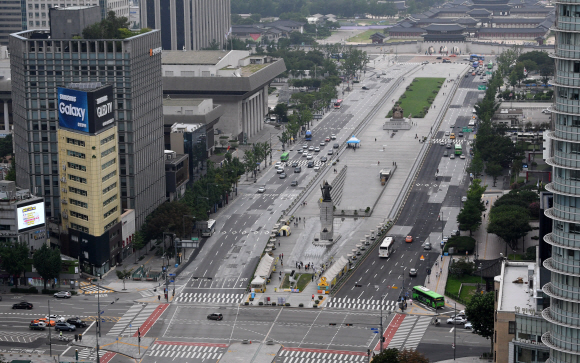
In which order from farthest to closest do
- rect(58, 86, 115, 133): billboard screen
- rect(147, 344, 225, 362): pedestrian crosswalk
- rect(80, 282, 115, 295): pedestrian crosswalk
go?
rect(58, 86, 115, 133): billboard screen
rect(80, 282, 115, 295): pedestrian crosswalk
rect(147, 344, 225, 362): pedestrian crosswalk

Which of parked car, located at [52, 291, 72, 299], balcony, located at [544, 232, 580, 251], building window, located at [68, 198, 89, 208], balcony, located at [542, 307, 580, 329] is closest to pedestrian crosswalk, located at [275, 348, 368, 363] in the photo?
parked car, located at [52, 291, 72, 299]

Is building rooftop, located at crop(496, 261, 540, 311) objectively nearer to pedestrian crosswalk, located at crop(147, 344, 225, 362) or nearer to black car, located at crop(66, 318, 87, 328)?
pedestrian crosswalk, located at crop(147, 344, 225, 362)

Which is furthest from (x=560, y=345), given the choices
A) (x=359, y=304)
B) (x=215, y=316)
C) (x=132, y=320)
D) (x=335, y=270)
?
(x=335, y=270)

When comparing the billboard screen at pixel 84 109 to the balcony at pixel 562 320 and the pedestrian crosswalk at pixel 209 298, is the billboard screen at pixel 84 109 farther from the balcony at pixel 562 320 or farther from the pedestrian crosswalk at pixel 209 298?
the balcony at pixel 562 320

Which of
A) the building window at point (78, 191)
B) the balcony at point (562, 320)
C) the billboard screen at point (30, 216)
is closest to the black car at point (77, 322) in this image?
the billboard screen at point (30, 216)

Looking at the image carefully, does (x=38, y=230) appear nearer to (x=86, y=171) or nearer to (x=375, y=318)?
(x=86, y=171)
